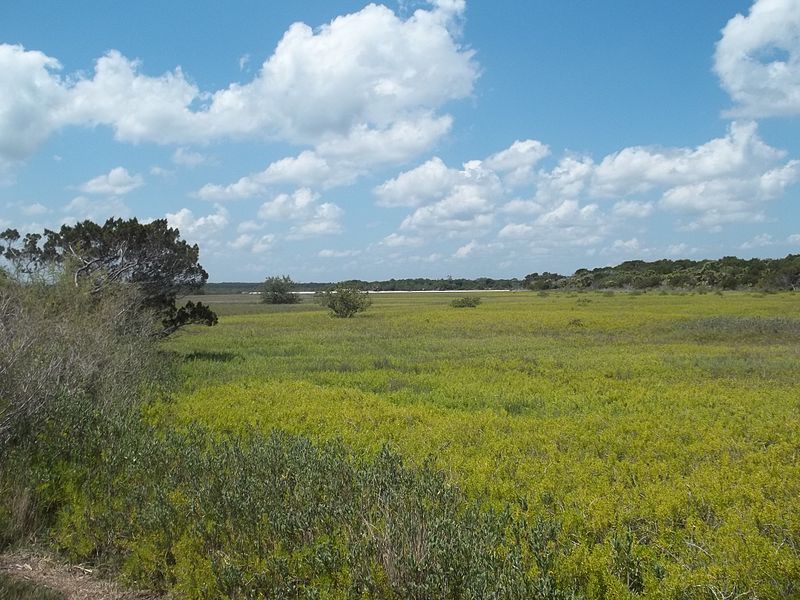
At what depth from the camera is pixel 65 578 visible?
5469 mm

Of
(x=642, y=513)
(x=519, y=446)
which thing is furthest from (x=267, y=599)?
(x=519, y=446)

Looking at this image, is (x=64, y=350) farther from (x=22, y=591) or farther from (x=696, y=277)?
(x=696, y=277)

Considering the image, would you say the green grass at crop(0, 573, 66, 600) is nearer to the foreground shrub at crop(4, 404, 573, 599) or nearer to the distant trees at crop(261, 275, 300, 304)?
the foreground shrub at crop(4, 404, 573, 599)

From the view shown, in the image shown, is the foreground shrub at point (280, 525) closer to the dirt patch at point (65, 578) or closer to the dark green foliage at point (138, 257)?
the dirt patch at point (65, 578)

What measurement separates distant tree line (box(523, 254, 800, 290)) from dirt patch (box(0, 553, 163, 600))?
250 ft

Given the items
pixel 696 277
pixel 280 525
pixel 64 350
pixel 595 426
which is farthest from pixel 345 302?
pixel 696 277

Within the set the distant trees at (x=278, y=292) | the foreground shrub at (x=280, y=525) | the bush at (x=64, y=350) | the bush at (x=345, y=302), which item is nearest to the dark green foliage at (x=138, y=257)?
the bush at (x=64, y=350)

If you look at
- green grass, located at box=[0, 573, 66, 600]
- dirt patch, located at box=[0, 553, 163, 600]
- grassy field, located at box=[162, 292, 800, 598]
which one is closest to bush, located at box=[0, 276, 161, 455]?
grassy field, located at box=[162, 292, 800, 598]

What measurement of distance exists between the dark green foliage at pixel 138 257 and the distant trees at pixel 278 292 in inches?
2322

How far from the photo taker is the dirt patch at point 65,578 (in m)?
5.21

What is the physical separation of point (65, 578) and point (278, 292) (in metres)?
77.1

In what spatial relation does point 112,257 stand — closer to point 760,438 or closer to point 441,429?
point 441,429

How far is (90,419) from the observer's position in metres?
8.50

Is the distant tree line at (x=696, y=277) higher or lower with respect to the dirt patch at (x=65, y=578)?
higher
